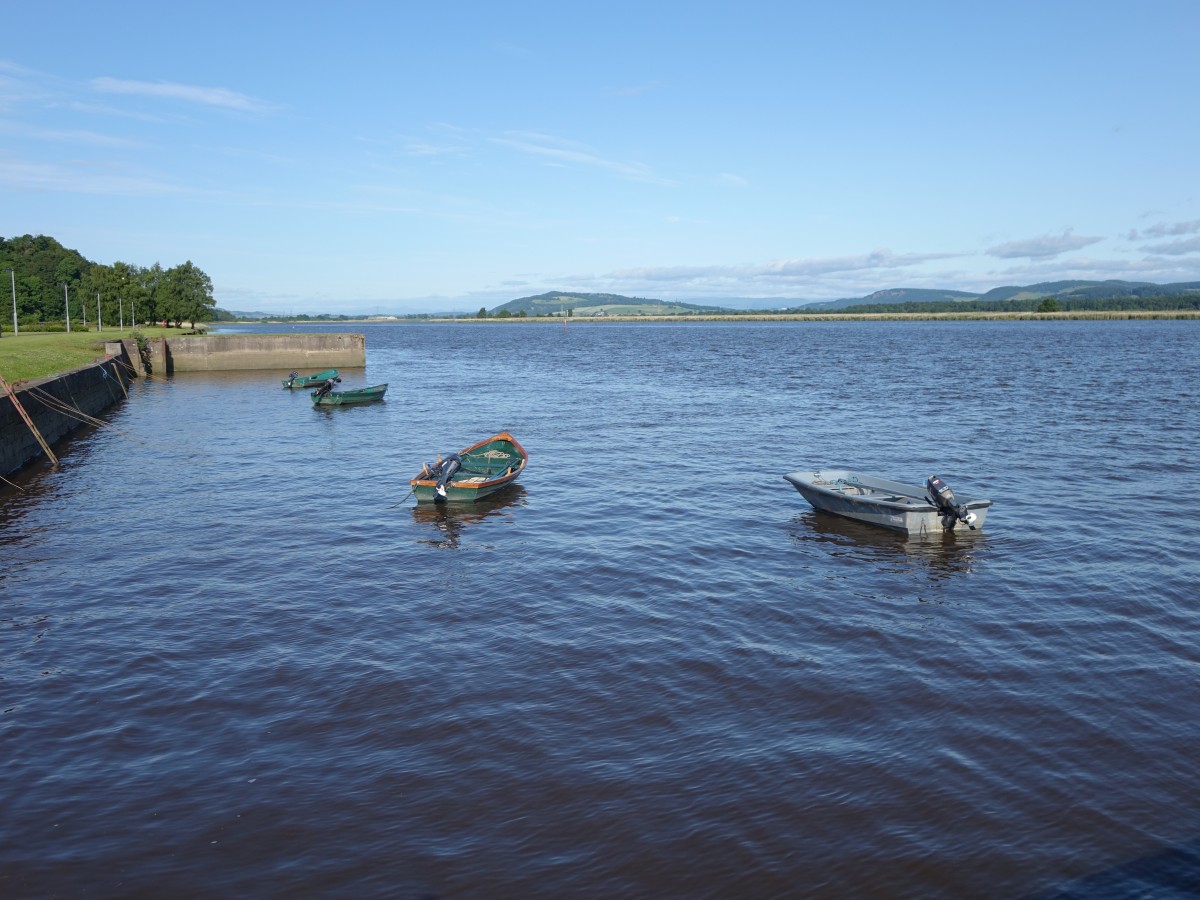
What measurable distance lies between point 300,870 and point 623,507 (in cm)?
1748

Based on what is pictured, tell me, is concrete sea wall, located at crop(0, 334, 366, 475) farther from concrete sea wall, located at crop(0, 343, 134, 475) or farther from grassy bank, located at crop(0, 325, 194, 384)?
grassy bank, located at crop(0, 325, 194, 384)

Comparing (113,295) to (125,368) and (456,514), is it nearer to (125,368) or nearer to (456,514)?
(125,368)

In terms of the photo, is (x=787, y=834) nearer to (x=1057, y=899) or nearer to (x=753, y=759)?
(x=753, y=759)

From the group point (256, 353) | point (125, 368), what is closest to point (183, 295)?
point (256, 353)

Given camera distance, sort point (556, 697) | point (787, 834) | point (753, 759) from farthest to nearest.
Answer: point (556, 697) → point (753, 759) → point (787, 834)

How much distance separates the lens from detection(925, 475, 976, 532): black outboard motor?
73.3ft

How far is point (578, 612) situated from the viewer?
691 inches

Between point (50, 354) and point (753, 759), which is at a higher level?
point (50, 354)

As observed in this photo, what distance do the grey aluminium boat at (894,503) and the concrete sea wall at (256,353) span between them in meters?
63.2

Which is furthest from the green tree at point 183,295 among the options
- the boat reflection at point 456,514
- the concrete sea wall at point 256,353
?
the boat reflection at point 456,514

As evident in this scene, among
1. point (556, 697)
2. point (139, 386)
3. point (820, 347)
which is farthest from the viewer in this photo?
point (820, 347)

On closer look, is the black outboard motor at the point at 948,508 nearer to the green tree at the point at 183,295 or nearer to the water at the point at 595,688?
the water at the point at 595,688

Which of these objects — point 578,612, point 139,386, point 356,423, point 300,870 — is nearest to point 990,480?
point 578,612

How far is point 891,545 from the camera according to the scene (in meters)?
22.7
